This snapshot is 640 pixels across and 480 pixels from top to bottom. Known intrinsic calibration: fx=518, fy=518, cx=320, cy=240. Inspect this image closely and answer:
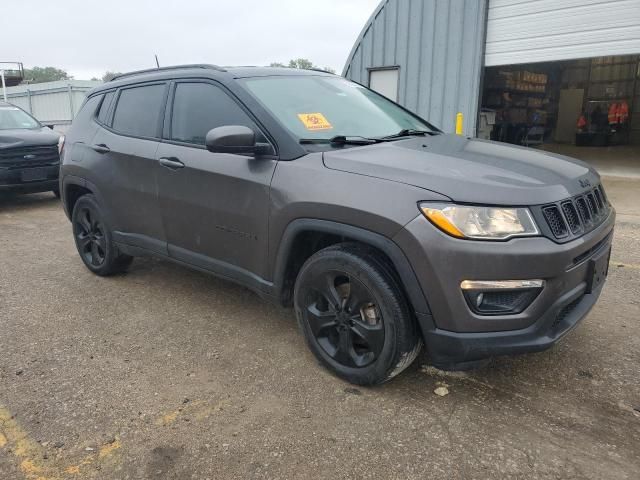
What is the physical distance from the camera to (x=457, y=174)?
246cm

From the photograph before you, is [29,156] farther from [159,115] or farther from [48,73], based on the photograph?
[48,73]

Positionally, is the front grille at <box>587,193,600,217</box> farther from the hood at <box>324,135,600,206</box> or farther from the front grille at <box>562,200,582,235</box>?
the front grille at <box>562,200,582,235</box>

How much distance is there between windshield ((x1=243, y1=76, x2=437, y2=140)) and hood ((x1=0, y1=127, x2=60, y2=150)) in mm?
5961

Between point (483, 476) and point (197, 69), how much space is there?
308 centimetres

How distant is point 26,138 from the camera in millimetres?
7887

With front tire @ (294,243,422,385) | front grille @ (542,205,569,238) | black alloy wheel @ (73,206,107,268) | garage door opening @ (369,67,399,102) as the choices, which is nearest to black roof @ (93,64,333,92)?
black alloy wheel @ (73,206,107,268)

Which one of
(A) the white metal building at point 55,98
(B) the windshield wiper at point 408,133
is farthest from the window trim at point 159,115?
(A) the white metal building at point 55,98

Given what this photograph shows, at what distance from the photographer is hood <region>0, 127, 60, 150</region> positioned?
7.68 m

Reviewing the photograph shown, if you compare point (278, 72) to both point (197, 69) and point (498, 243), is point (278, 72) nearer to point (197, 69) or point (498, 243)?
point (197, 69)

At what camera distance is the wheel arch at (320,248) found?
8.01 ft

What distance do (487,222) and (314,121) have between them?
1.33 metres

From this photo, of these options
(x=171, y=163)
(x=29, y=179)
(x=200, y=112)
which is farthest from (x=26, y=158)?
(x=200, y=112)

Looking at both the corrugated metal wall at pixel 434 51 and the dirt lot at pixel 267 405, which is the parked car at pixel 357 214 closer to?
the dirt lot at pixel 267 405

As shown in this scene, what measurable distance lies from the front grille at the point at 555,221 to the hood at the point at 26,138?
7765 millimetres
